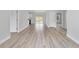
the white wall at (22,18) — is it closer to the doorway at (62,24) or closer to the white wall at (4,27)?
the white wall at (4,27)

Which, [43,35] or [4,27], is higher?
[4,27]

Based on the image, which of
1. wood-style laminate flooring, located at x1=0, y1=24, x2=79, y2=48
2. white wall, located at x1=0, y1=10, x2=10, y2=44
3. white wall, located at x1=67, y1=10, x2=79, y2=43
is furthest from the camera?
wood-style laminate flooring, located at x1=0, y1=24, x2=79, y2=48

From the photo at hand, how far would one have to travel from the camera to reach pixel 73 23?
7.64ft

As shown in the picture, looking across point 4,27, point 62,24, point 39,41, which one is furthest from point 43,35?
point 4,27

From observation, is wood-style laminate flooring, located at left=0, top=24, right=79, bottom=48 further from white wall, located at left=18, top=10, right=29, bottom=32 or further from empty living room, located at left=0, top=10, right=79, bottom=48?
white wall, located at left=18, top=10, right=29, bottom=32

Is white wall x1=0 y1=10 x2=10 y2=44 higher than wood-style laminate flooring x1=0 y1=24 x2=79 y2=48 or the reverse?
higher

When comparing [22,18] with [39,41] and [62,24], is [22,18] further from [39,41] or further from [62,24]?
[62,24]

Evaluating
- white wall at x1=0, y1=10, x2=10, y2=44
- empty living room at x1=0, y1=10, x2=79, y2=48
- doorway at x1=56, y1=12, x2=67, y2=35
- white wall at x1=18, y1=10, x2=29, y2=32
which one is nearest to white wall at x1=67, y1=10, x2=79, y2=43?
empty living room at x1=0, y1=10, x2=79, y2=48

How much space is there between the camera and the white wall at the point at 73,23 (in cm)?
226

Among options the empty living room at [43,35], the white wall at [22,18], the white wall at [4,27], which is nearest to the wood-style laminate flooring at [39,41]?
the empty living room at [43,35]

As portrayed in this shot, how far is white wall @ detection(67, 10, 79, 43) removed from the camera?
226 centimetres
